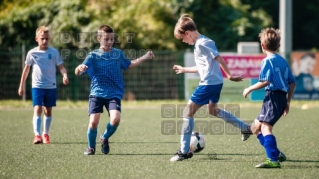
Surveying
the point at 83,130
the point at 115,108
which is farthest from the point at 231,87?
the point at 115,108

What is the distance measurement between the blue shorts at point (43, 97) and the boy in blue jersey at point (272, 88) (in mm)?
3932

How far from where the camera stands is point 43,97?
9789mm

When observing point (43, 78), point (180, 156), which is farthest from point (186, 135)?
point (43, 78)

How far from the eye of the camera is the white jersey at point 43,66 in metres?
9.80

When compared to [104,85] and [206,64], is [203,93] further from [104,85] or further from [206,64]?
[104,85]

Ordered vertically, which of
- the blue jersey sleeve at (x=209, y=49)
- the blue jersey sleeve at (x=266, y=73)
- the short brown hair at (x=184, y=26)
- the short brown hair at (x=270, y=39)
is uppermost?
the short brown hair at (x=184, y=26)

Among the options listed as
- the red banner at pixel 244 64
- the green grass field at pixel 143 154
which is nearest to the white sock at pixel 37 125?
the green grass field at pixel 143 154

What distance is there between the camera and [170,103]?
18.7 meters

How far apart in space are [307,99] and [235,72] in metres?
2.55

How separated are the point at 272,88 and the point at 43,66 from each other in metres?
4.31

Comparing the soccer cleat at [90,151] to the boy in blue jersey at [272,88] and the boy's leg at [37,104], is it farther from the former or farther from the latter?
the boy in blue jersey at [272,88]

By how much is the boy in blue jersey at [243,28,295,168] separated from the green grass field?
28 cm

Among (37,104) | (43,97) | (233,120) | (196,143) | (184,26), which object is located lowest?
(196,143)

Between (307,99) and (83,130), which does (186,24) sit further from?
(307,99)
